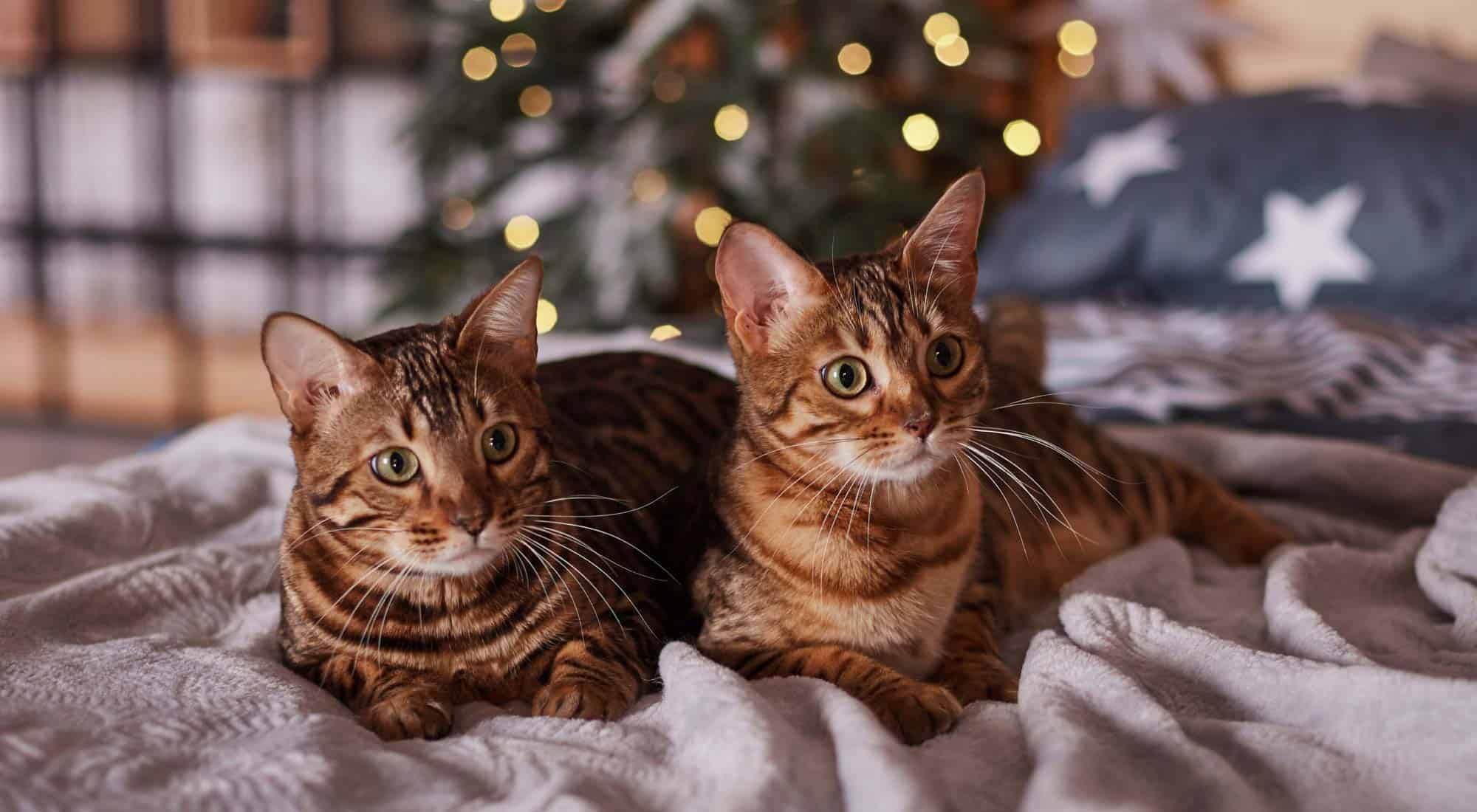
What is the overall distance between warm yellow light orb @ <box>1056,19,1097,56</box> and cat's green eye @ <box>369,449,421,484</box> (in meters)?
3.28

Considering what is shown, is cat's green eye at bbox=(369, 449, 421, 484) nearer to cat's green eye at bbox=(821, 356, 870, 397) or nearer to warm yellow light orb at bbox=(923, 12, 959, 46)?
cat's green eye at bbox=(821, 356, 870, 397)

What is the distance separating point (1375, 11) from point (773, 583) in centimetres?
304

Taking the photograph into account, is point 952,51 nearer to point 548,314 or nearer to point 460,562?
point 548,314

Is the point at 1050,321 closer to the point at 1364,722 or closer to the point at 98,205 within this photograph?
the point at 1364,722

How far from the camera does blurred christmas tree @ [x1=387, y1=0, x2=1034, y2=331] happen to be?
3.27 meters

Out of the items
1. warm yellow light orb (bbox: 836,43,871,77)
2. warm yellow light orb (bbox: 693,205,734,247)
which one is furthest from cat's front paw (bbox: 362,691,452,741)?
warm yellow light orb (bbox: 836,43,871,77)

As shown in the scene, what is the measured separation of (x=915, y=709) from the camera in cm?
105

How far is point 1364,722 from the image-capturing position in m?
0.94

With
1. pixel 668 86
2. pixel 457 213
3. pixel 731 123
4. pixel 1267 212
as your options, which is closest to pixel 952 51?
pixel 731 123

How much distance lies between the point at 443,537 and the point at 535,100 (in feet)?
8.75

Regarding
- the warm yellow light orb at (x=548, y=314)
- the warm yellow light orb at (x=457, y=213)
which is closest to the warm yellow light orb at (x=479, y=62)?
the warm yellow light orb at (x=457, y=213)

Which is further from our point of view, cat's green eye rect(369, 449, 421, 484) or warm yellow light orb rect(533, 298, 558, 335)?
warm yellow light orb rect(533, 298, 558, 335)

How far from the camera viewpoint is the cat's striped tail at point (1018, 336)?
1.83m

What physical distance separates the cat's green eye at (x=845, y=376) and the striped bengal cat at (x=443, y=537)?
0.88 ft
